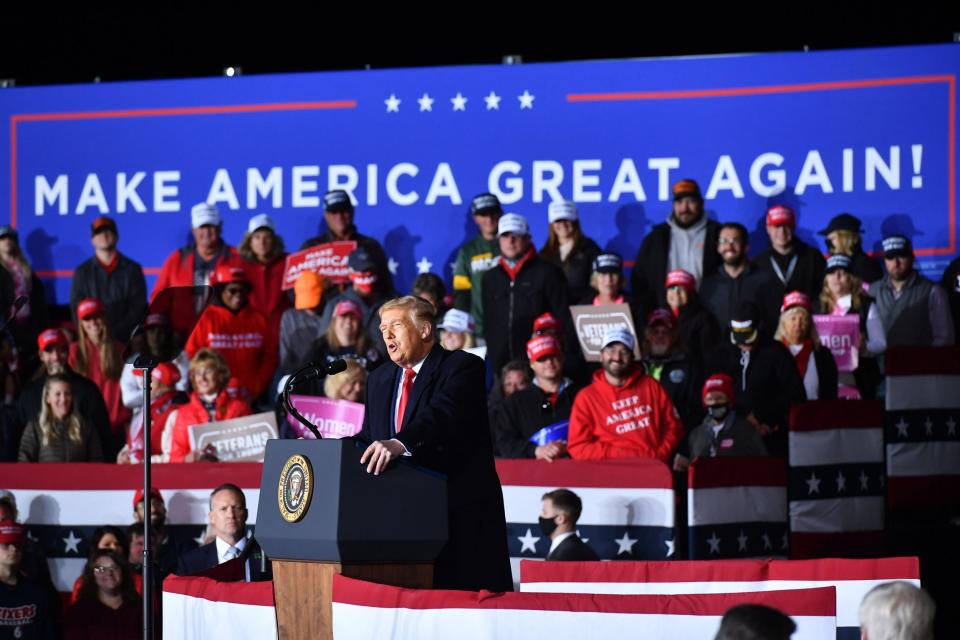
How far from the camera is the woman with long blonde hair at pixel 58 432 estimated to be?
10438 millimetres

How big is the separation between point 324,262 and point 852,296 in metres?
4.08

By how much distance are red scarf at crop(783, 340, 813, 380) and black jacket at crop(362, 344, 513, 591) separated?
16.1ft

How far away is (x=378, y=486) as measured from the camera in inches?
200

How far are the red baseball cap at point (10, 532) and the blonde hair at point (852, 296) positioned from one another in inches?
225

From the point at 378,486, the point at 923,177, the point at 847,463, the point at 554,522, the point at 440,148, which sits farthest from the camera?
the point at 440,148

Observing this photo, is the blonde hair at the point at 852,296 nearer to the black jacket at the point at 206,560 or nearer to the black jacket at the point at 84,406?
the black jacket at the point at 206,560

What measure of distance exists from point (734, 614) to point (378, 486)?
5.18 ft

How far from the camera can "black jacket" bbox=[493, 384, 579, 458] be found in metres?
9.99

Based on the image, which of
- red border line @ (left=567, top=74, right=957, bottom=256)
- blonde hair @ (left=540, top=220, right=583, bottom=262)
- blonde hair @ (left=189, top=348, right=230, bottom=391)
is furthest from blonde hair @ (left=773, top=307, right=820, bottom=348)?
blonde hair @ (left=189, top=348, right=230, bottom=391)

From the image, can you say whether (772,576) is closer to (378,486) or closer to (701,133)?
(378,486)

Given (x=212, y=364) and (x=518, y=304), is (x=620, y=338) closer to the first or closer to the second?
(x=518, y=304)

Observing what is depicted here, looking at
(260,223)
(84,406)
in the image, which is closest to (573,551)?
(84,406)

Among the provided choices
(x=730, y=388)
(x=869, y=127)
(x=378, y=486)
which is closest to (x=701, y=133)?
(x=869, y=127)

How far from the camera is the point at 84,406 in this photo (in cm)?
1062
